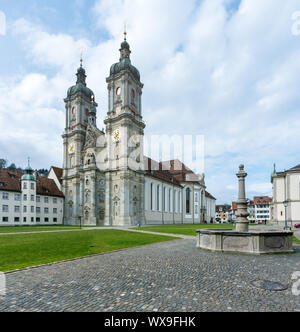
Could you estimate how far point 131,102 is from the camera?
5484cm

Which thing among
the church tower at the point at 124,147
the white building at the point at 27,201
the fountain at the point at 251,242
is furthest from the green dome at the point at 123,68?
the fountain at the point at 251,242

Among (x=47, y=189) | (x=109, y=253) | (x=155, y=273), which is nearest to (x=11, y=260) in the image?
(x=109, y=253)

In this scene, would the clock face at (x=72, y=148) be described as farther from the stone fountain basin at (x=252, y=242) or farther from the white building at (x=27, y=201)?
the stone fountain basin at (x=252, y=242)

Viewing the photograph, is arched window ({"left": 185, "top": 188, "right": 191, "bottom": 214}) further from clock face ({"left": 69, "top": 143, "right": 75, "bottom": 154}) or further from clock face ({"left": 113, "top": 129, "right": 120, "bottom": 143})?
clock face ({"left": 69, "top": 143, "right": 75, "bottom": 154})

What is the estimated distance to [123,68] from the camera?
53906mm

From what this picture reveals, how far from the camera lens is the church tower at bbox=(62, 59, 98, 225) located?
191 feet

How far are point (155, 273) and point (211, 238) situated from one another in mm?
5687

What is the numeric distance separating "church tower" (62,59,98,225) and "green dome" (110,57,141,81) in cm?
1219

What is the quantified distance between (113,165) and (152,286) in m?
45.9

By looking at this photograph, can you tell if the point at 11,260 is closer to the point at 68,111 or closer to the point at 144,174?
the point at 144,174

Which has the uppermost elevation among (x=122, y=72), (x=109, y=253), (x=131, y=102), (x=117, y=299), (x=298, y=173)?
(x=122, y=72)

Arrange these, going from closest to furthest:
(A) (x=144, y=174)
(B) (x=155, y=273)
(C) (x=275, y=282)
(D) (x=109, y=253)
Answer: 1. (C) (x=275, y=282)
2. (B) (x=155, y=273)
3. (D) (x=109, y=253)
4. (A) (x=144, y=174)

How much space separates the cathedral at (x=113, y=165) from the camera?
4972 centimetres
